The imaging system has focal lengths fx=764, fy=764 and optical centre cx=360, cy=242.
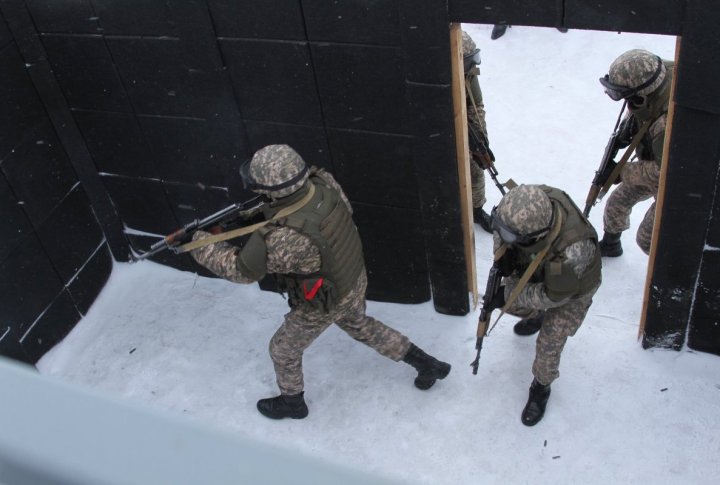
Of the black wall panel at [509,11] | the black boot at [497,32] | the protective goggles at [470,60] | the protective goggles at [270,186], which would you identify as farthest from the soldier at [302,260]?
the black boot at [497,32]

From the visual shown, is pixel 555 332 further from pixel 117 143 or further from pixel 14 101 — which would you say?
pixel 14 101

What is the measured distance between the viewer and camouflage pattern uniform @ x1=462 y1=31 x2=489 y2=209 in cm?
515

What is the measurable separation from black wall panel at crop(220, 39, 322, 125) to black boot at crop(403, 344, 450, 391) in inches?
57.9

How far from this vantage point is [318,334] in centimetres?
441

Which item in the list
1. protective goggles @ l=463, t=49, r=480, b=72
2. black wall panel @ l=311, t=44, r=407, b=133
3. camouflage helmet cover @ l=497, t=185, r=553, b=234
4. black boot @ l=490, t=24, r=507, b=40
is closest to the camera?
camouflage helmet cover @ l=497, t=185, r=553, b=234

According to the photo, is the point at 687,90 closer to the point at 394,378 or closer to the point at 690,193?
the point at 690,193

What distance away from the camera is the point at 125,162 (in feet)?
17.4

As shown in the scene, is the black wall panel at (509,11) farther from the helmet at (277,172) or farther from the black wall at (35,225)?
the black wall at (35,225)

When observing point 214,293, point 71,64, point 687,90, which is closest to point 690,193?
point 687,90

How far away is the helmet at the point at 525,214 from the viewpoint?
11.7ft

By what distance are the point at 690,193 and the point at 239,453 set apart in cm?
359

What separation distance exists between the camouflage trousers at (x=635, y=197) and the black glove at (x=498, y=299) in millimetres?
1212

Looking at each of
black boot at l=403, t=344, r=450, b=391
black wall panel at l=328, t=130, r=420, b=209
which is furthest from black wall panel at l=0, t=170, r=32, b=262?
black boot at l=403, t=344, r=450, b=391

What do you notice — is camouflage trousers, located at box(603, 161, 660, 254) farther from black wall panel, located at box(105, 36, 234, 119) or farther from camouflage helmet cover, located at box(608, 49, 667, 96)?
black wall panel, located at box(105, 36, 234, 119)
